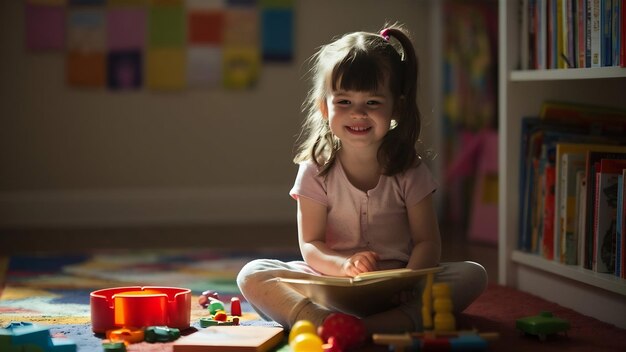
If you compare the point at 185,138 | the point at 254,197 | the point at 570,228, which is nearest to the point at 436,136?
the point at 254,197

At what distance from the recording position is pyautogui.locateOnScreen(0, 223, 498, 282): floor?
2721 millimetres

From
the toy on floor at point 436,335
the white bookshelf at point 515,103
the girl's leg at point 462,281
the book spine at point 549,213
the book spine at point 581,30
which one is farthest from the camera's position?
the white bookshelf at point 515,103

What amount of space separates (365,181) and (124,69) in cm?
189

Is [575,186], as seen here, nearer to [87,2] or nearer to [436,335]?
[436,335]

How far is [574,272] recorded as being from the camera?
1798mm

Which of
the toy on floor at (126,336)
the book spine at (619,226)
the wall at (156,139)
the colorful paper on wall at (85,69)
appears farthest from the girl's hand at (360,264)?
the colorful paper on wall at (85,69)

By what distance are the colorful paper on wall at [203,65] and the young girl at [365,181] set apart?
1.72m

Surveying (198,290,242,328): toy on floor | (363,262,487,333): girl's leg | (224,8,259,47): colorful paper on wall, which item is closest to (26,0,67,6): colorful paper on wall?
(224,8,259,47): colorful paper on wall

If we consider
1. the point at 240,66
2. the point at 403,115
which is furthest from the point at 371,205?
the point at 240,66

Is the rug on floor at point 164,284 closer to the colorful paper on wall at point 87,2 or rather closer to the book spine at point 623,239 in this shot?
the book spine at point 623,239

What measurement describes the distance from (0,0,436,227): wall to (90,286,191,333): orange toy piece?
1.83m

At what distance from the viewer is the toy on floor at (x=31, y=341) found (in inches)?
52.6

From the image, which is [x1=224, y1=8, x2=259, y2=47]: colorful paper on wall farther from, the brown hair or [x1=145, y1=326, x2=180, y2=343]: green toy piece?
[x1=145, y1=326, x2=180, y2=343]: green toy piece

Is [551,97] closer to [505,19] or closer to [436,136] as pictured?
[505,19]
